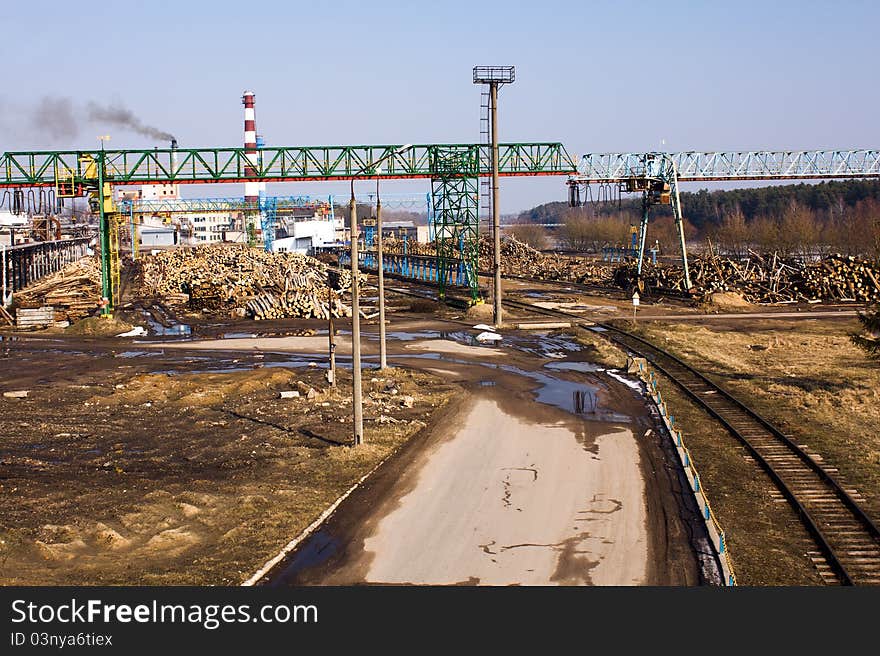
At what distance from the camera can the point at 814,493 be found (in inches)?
704

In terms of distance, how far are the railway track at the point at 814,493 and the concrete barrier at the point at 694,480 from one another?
1.26 meters

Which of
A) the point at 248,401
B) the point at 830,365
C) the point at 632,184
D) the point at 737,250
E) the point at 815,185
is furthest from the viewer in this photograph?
the point at 815,185

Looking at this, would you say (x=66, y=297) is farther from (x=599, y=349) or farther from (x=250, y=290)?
(x=599, y=349)

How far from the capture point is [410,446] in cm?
2170

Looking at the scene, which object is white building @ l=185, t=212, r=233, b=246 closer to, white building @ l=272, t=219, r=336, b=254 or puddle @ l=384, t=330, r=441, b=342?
white building @ l=272, t=219, r=336, b=254

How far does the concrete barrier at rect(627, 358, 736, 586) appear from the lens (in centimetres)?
1377

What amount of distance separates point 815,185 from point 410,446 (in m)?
162

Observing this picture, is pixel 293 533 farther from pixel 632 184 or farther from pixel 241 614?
pixel 632 184

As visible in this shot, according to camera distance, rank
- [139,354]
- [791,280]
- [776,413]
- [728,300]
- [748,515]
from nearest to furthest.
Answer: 1. [748,515]
2. [776,413]
3. [139,354]
4. [728,300]
5. [791,280]

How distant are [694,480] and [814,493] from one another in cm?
247

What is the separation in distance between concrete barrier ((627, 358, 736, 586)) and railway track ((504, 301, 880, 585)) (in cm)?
126

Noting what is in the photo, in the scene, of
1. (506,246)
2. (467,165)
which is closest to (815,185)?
(506,246)

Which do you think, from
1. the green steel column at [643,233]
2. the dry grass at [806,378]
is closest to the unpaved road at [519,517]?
the dry grass at [806,378]

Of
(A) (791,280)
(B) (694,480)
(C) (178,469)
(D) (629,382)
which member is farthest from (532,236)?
(B) (694,480)
